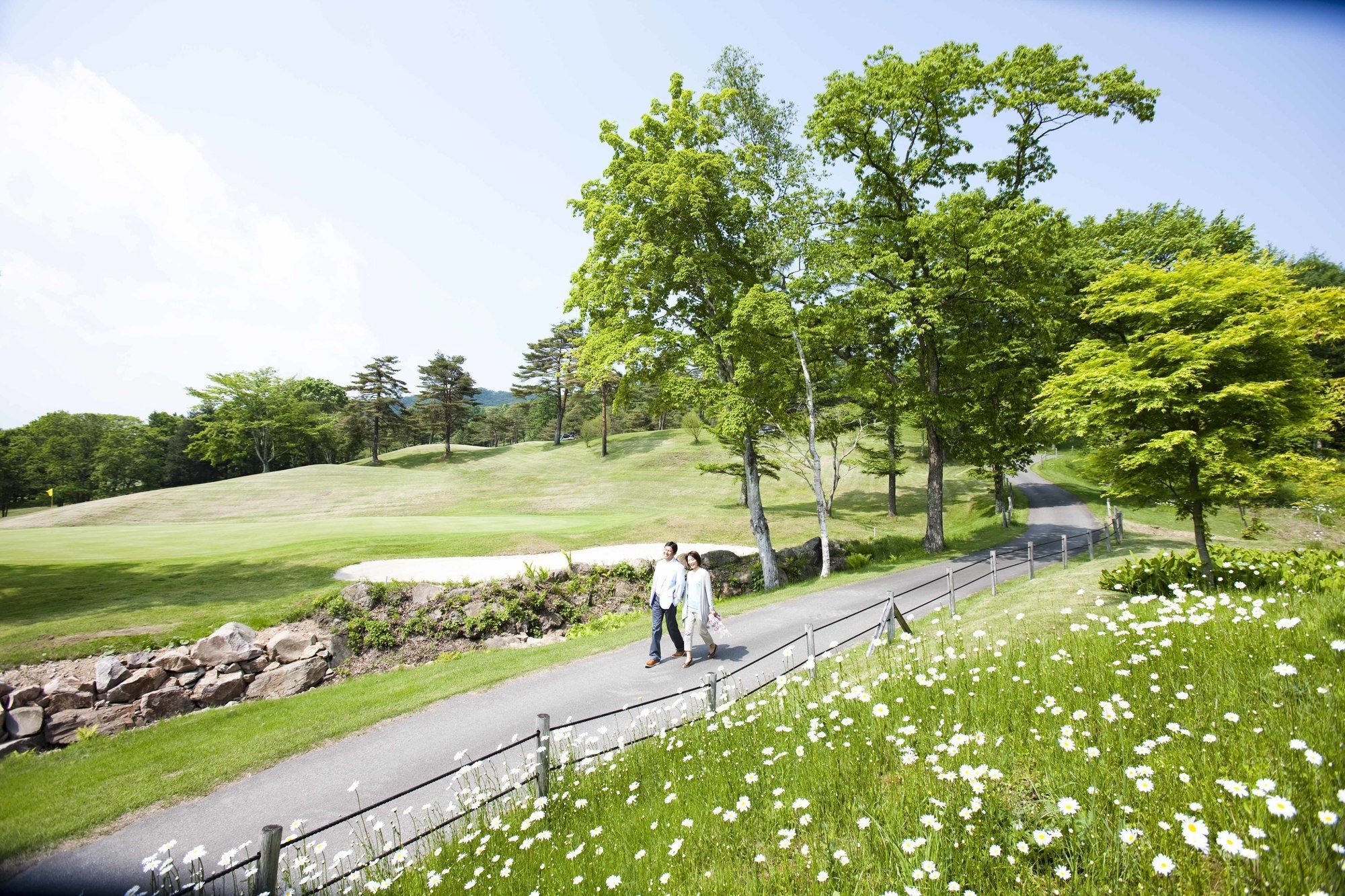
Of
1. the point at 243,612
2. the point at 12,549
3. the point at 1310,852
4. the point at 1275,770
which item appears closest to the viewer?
the point at 1310,852

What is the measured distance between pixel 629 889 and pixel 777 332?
2040 centimetres

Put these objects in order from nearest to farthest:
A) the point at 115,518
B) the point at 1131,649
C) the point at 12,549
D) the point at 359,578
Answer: the point at 1131,649 → the point at 359,578 → the point at 12,549 → the point at 115,518

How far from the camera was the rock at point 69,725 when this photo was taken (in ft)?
35.3

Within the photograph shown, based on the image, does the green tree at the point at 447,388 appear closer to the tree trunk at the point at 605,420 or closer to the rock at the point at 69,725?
the tree trunk at the point at 605,420

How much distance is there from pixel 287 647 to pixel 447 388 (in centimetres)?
6341

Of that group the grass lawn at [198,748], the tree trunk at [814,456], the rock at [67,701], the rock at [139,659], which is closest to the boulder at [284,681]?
the grass lawn at [198,748]

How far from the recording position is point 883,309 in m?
21.8

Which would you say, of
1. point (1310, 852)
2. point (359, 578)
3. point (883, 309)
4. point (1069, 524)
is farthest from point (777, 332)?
point (1069, 524)

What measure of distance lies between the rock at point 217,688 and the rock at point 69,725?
5.24 ft

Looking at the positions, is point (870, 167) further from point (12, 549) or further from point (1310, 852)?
point (12, 549)

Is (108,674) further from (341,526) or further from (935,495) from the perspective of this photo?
(935,495)

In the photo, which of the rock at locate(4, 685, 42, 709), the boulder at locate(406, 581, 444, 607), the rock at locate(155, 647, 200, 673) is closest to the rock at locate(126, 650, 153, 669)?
the rock at locate(155, 647, 200, 673)

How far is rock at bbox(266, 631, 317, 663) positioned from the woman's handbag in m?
10.2

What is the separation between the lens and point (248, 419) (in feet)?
236
